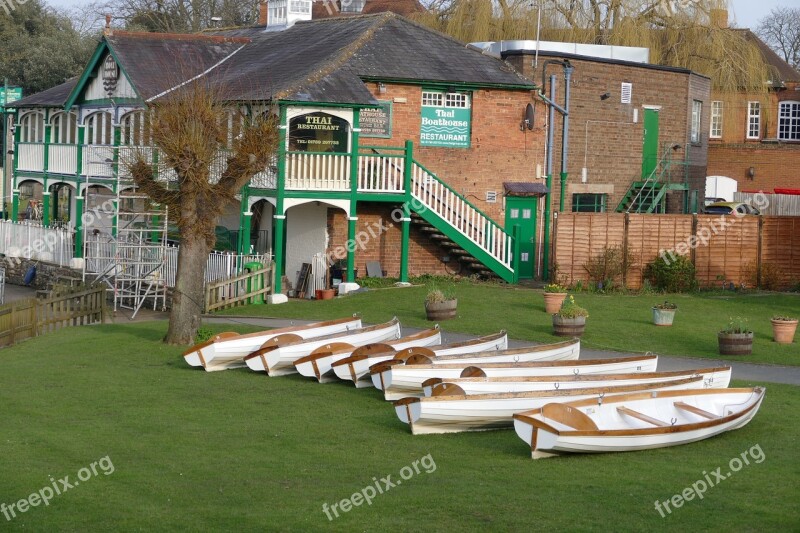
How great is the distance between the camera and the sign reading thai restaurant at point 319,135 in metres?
33.9

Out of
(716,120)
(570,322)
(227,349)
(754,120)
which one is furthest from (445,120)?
(754,120)

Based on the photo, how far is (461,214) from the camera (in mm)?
34875

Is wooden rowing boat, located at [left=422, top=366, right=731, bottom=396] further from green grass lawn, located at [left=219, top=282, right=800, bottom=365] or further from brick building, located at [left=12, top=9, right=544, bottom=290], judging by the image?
brick building, located at [left=12, top=9, right=544, bottom=290]

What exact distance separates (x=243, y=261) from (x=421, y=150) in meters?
6.73

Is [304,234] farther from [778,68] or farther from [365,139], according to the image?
[778,68]

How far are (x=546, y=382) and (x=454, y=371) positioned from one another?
5.78 feet

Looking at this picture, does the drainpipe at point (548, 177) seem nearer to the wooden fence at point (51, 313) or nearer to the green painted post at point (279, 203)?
the green painted post at point (279, 203)

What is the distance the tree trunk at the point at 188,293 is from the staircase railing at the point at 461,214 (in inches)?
406

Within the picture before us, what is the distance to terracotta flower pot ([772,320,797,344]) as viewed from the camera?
82.5 ft

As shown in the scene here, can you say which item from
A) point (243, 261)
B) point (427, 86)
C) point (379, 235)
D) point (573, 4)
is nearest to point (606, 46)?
point (573, 4)

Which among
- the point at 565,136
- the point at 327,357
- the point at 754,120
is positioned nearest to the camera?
the point at 327,357

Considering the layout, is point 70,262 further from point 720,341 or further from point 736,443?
point 736,443

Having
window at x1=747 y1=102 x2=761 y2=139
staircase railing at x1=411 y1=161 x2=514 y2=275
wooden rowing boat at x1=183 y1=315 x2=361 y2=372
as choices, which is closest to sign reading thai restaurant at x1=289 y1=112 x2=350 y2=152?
staircase railing at x1=411 y1=161 x2=514 y2=275

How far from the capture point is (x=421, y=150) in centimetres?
3572
